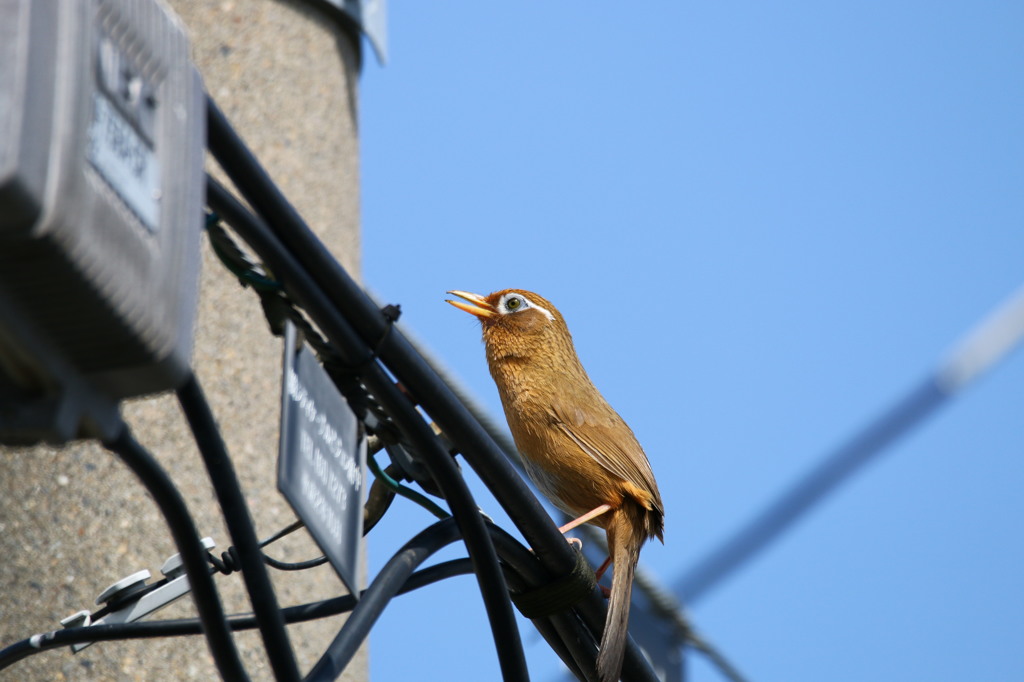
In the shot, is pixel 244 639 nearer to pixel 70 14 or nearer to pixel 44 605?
pixel 44 605

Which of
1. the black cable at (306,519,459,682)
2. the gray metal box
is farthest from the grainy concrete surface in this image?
the gray metal box

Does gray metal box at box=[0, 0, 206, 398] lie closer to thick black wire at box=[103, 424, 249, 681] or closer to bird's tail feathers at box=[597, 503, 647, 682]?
thick black wire at box=[103, 424, 249, 681]

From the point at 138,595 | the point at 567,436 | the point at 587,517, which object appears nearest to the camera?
the point at 138,595

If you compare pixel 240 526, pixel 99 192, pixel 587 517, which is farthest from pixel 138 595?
pixel 587 517

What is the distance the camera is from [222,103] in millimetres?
4988

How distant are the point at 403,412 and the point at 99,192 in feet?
3.48

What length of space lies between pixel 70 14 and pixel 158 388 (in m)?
0.43

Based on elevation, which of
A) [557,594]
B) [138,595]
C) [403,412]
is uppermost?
[403,412]

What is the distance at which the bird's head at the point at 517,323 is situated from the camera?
5595 mm

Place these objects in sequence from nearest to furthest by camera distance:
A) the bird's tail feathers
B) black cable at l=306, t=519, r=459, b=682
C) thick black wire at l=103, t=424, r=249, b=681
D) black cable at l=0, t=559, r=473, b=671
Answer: thick black wire at l=103, t=424, r=249, b=681 → black cable at l=306, t=519, r=459, b=682 → black cable at l=0, t=559, r=473, b=671 → the bird's tail feathers

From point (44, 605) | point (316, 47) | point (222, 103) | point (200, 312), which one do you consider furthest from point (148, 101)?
point (316, 47)

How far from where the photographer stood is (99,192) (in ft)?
4.82

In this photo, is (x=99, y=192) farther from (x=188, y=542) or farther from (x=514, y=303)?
(x=514, y=303)

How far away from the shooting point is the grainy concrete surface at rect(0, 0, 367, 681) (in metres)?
4.09
